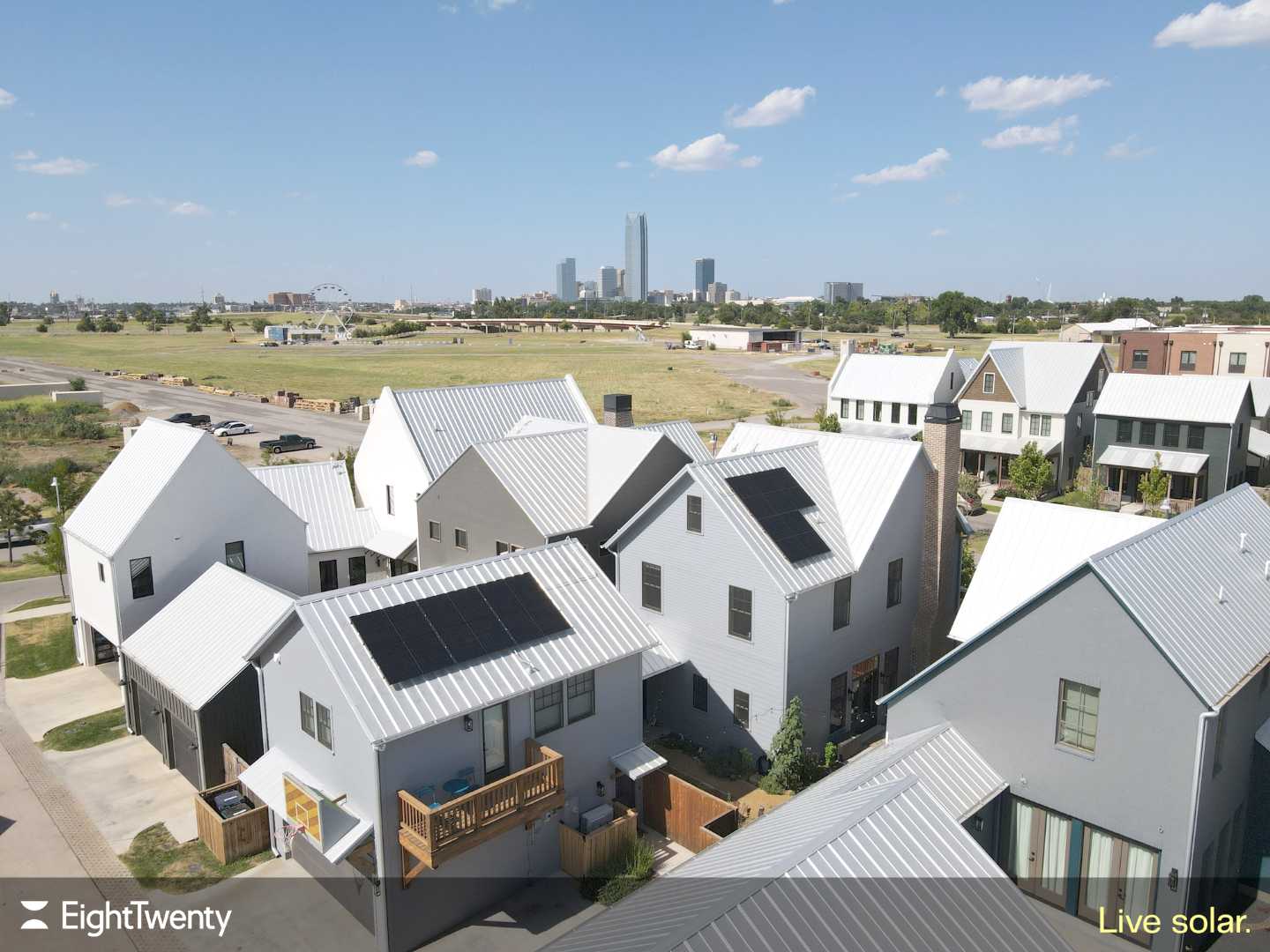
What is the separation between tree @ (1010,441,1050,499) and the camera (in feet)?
177

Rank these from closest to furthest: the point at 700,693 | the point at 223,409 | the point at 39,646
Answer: the point at 700,693 < the point at 39,646 < the point at 223,409

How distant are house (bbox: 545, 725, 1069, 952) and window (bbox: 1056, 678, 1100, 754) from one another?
4.70 meters

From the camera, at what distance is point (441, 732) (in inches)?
724

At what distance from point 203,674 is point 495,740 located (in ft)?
31.5

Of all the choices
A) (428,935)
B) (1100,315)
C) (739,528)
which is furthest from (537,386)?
(1100,315)

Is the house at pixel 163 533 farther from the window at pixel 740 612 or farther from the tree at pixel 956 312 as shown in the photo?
the tree at pixel 956 312

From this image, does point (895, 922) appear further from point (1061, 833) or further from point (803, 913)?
point (1061, 833)

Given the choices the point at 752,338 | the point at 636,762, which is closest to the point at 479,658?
the point at 636,762

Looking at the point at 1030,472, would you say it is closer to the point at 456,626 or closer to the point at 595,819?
the point at 595,819

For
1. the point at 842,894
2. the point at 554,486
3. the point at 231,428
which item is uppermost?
the point at 554,486

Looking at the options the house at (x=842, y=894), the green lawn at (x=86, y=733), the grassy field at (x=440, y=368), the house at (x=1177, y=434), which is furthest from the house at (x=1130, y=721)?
the grassy field at (x=440, y=368)

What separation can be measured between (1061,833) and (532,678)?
11.5m

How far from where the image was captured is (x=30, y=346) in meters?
191

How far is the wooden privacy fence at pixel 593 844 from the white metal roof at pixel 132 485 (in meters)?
17.3
